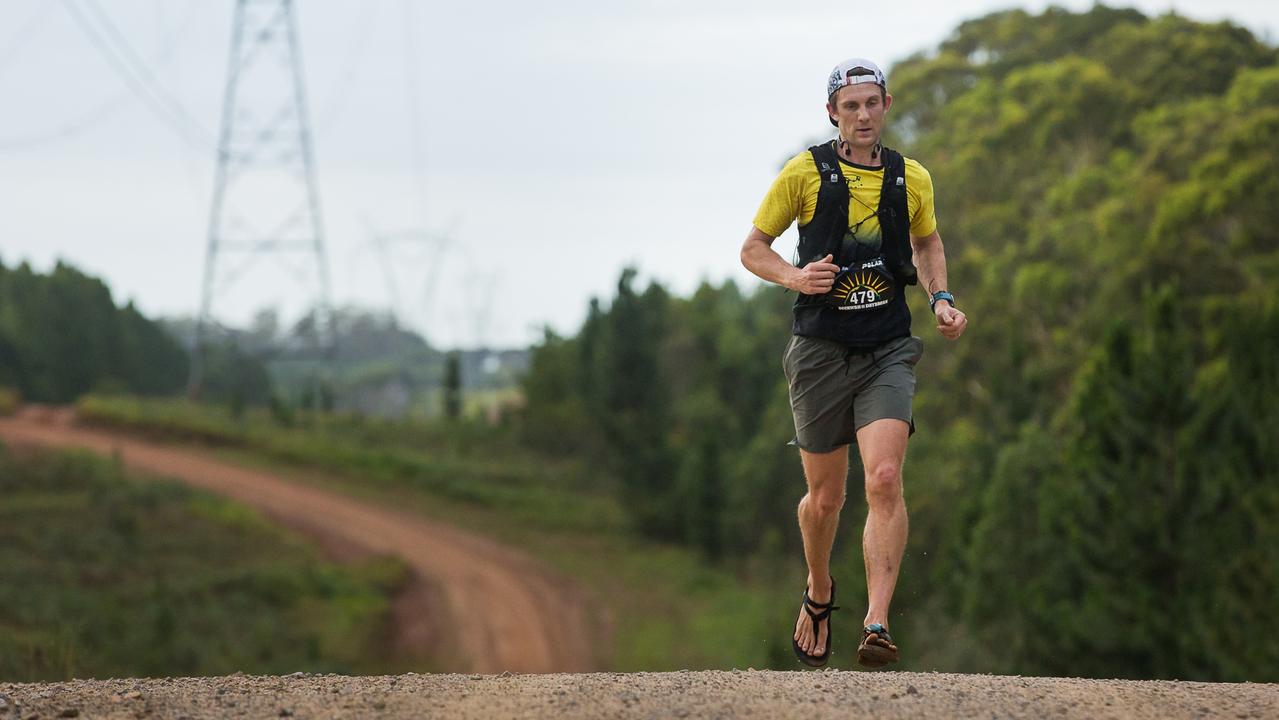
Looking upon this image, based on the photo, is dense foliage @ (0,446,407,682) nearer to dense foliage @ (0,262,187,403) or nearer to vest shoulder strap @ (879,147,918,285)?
dense foliage @ (0,262,187,403)

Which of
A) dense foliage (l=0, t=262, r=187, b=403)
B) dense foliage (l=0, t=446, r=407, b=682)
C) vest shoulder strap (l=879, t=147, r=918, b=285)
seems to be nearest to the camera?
vest shoulder strap (l=879, t=147, r=918, b=285)

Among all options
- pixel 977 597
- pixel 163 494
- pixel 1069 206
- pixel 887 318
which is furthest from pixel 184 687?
pixel 1069 206

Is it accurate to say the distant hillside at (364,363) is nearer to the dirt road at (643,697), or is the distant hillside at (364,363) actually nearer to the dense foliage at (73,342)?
the dense foliage at (73,342)

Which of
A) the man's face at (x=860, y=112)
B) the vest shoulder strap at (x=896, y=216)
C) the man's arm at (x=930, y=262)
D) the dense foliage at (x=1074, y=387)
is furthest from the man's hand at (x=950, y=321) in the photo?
the dense foliage at (x=1074, y=387)

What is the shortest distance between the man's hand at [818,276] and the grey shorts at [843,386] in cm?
64

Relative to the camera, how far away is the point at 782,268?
31.3 ft

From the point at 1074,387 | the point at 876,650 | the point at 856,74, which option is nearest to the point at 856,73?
the point at 856,74

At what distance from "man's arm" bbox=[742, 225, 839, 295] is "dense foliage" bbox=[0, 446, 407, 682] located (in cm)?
2868

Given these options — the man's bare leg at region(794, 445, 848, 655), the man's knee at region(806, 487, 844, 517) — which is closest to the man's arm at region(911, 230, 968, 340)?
the man's bare leg at region(794, 445, 848, 655)

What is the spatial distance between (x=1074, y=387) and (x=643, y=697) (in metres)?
46.2

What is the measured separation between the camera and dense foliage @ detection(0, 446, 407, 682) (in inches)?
1646

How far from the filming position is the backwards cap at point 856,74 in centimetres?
945

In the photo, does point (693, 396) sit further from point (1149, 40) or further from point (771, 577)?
point (1149, 40)

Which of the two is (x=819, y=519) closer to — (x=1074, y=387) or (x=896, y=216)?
(x=896, y=216)
